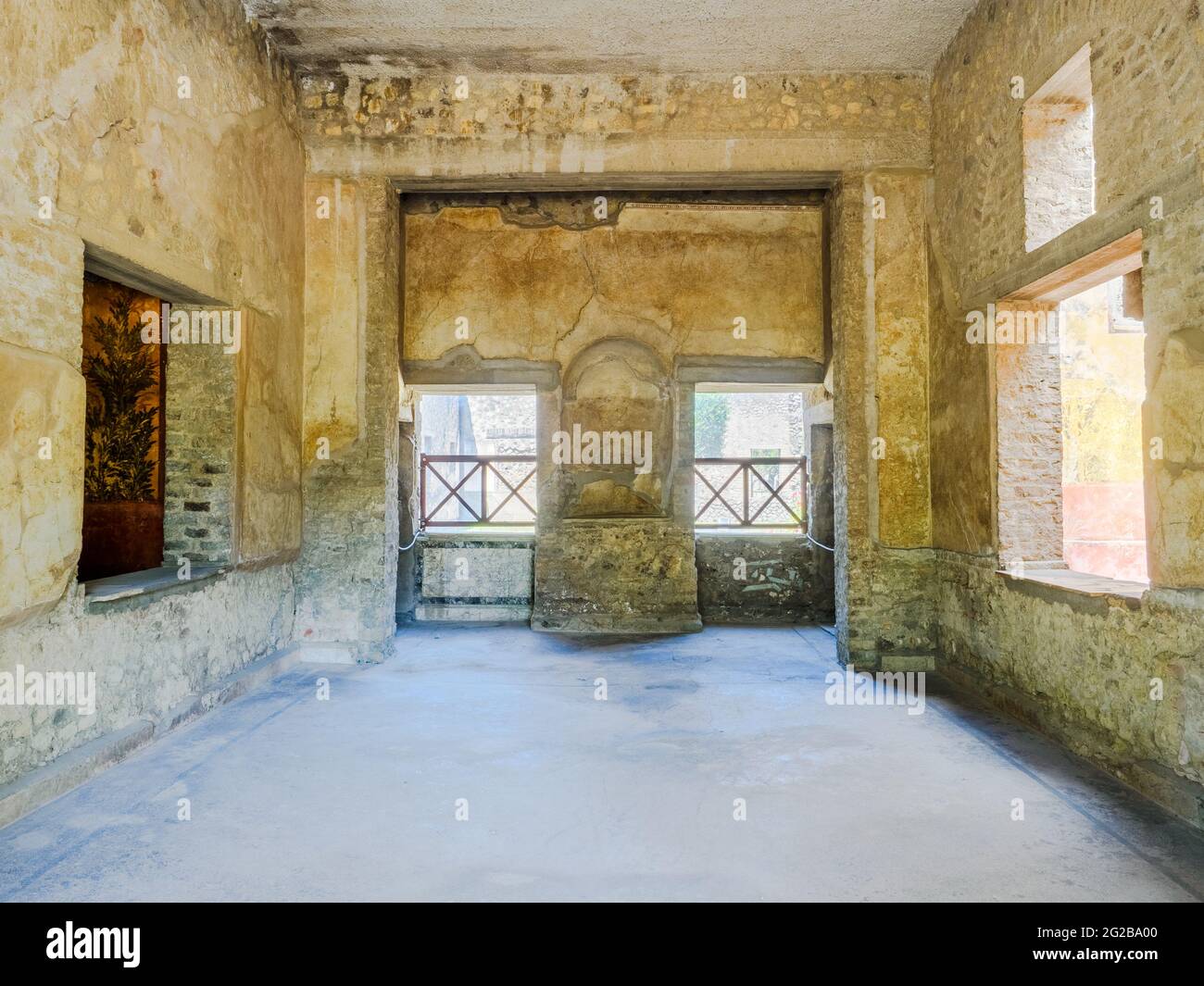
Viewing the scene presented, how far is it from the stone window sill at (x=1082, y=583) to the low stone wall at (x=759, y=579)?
285cm

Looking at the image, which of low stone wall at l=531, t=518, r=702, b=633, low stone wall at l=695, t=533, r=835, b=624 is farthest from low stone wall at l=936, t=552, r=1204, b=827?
low stone wall at l=531, t=518, r=702, b=633

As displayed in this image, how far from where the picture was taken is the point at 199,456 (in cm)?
438

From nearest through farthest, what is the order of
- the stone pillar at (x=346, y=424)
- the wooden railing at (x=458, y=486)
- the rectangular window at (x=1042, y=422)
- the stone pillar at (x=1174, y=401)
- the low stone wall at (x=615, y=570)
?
the stone pillar at (x=1174, y=401)
the rectangular window at (x=1042, y=422)
the stone pillar at (x=346, y=424)
the low stone wall at (x=615, y=570)
the wooden railing at (x=458, y=486)

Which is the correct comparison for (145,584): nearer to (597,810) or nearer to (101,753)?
(101,753)

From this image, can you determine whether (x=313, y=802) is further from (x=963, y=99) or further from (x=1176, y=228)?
(x=963, y=99)

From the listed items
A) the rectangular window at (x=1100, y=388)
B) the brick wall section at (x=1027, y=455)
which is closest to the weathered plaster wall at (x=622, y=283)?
the brick wall section at (x=1027, y=455)

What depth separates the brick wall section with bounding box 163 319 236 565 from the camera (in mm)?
4359

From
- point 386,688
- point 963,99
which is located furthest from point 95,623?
point 963,99

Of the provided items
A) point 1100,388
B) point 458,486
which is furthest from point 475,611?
point 1100,388

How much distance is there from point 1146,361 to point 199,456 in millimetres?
4629

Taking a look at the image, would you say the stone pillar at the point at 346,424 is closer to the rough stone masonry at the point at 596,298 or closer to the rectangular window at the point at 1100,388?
the rough stone masonry at the point at 596,298

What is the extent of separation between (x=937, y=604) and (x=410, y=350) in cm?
460

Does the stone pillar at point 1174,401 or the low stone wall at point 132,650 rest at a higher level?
the stone pillar at point 1174,401

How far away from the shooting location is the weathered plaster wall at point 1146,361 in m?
2.79
